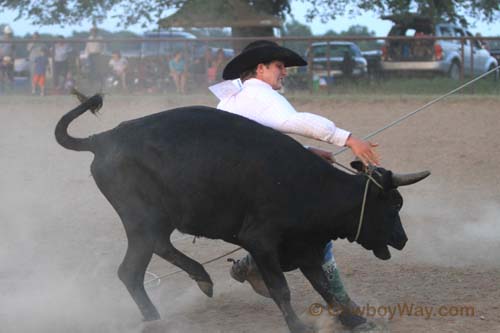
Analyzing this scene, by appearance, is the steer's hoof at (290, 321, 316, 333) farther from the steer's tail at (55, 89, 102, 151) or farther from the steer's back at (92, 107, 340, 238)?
the steer's tail at (55, 89, 102, 151)

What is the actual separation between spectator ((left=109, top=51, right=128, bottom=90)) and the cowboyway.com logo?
12.6m

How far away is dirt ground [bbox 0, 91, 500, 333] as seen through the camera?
17.1 ft

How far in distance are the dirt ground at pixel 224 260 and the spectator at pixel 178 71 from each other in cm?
483

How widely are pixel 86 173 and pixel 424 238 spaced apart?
4985 mm

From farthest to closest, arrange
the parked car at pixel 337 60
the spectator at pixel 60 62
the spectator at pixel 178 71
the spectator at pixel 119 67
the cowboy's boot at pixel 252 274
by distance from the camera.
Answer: the parked car at pixel 337 60
the spectator at pixel 60 62
the spectator at pixel 119 67
the spectator at pixel 178 71
the cowboy's boot at pixel 252 274

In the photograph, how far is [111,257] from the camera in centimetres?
691

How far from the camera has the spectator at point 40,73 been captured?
1734cm

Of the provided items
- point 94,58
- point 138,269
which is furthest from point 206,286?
point 94,58

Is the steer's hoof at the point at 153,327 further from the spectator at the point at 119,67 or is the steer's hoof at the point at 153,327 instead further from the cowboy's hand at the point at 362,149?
the spectator at the point at 119,67

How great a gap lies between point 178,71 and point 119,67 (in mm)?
1171

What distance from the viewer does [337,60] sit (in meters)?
18.2

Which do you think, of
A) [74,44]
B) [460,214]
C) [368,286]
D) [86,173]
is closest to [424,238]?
[460,214]

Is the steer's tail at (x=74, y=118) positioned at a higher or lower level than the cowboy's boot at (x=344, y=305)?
higher

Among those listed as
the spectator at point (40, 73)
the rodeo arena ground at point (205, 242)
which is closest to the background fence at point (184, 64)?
the spectator at point (40, 73)
